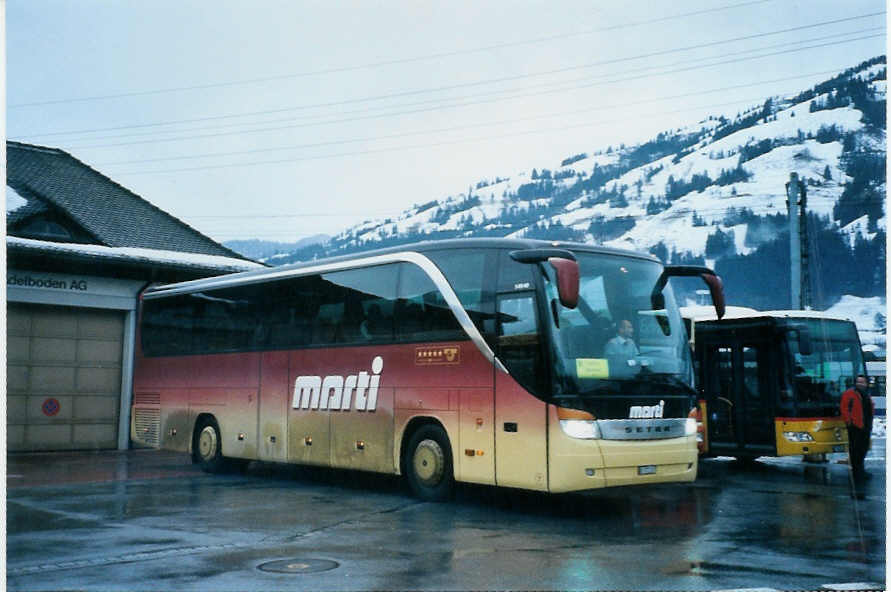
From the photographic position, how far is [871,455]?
23.5 m

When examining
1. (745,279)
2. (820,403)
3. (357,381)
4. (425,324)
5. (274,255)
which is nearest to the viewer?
(425,324)

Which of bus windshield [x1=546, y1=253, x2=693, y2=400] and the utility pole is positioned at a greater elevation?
the utility pole

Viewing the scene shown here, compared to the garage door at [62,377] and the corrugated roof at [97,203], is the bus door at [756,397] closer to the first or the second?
the garage door at [62,377]

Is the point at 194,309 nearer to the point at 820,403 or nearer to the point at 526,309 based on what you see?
the point at 526,309

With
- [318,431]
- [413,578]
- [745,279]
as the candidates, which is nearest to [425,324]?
[318,431]

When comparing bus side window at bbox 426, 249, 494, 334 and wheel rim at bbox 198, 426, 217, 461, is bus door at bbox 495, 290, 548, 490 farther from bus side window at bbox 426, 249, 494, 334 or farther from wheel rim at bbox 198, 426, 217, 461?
wheel rim at bbox 198, 426, 217, 461

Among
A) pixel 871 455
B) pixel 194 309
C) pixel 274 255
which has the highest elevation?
pixel 274 255

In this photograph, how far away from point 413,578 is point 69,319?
640 inches

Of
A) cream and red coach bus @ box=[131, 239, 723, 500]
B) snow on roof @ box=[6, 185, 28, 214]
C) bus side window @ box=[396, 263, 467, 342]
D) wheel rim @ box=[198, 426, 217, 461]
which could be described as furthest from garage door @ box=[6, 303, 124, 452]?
bus side window @ box=[396, 263, 467, 342]

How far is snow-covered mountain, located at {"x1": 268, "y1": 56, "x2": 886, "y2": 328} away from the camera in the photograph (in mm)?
35250

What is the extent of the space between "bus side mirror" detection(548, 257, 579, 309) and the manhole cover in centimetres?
378

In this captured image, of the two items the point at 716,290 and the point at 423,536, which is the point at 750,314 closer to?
the point at 716,290

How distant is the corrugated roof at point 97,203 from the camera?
1014 inches

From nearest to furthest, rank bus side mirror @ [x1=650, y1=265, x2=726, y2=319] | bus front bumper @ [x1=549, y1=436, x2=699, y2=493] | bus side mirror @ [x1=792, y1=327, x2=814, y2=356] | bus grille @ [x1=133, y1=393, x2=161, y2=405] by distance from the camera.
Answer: bus front bumper @ [x1=549, y1=436, x2=699, y2=493]
bus side mirror @ [x1=650, y1=265, x2=726, y2=319]
bus side mirror @ [x1=792, y1=327, x2=814, y2=356]
bus grille @ [x1=133, y1=393, x2=161, y2=405]
